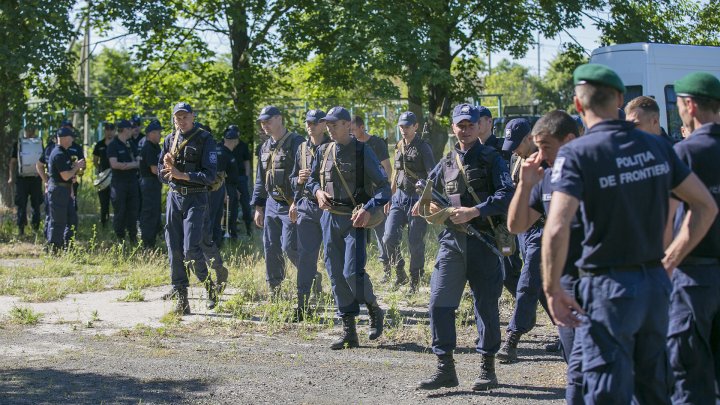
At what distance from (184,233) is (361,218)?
2229 millimetres

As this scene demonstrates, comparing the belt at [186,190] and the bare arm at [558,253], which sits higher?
the belt at [186,190]

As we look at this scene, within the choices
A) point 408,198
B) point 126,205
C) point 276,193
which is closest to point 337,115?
point 276,193

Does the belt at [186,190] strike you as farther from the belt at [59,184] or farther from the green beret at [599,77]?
the green beret at [599,77]

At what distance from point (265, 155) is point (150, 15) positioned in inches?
286

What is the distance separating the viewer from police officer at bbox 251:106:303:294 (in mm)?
10062

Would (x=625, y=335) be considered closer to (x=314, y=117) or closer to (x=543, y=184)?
(x=543, y=184)

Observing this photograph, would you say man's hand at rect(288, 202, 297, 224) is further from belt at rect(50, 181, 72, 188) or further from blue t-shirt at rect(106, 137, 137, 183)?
blue t-shirt at rect(106, 137, 137, 183)

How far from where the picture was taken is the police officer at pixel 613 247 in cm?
438

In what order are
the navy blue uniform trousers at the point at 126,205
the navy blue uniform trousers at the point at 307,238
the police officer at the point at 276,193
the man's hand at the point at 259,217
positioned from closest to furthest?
the navy blue uniform trousers at the point at 307,238 → the police officer at the point at 276,193 → the man's hand at the point at 259,217 → the navy blue uniform trousers at the point at 126,205

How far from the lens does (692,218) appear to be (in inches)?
188

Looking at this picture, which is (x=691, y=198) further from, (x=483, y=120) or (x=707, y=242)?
(x=483, y=120)

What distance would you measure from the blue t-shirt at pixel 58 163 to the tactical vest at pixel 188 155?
4862 mm

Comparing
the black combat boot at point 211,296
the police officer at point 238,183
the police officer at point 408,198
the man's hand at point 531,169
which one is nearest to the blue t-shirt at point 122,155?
the police officer at point 238,183

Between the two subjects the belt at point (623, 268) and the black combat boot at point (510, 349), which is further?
the black combat boot at point (510, 349)
